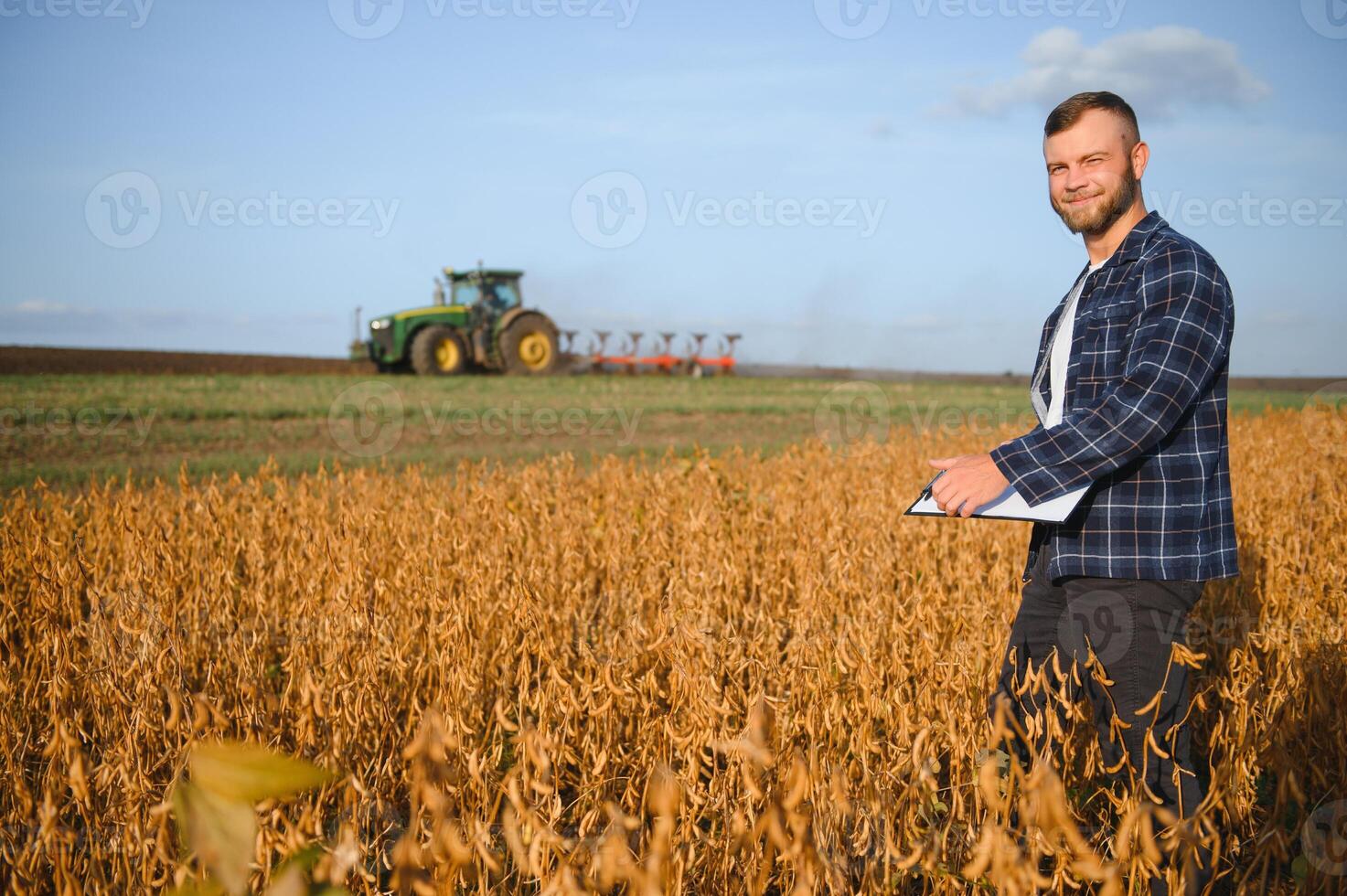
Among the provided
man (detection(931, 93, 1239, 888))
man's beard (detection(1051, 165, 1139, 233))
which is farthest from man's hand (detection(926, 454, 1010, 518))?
man's beard (detection(1051, 165, 1139, 233))

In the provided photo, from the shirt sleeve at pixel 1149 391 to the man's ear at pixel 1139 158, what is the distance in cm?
25

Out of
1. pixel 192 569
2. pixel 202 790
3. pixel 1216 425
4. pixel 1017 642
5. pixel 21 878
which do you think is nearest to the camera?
pixel 202 790

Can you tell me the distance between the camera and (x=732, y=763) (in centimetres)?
194

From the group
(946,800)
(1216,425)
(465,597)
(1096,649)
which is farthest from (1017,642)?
(465,597)

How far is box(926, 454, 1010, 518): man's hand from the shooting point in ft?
6.40

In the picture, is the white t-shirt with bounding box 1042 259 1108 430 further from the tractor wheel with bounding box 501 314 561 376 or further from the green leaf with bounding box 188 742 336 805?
the tractor wheel with bounding box 501 314 561 376

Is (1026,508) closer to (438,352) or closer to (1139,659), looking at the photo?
(1139,659)

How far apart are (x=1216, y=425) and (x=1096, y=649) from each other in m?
0.56

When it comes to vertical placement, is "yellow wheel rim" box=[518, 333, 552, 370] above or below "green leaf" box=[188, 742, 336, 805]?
above

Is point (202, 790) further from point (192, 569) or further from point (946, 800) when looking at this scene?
point (192, 569)

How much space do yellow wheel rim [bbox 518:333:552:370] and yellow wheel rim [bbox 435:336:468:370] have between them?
145cm

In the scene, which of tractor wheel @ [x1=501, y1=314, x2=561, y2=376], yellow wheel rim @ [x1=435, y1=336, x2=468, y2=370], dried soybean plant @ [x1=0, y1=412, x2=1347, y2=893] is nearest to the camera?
dried soybean plant @ [x1=0, y1=412, x2=1347, y2=893]

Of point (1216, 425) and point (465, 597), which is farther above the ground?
point (1216, 425)

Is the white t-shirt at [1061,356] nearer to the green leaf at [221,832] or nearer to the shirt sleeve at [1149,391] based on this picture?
the shirt sleeve at [1149,391]
